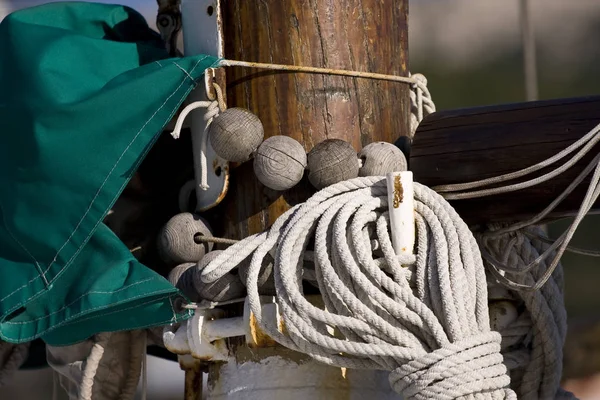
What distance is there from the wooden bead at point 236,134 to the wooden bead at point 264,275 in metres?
0.20

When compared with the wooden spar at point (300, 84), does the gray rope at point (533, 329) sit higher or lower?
lower

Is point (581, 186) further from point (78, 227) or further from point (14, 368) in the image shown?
point (14, 368)

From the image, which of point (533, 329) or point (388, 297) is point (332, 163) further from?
point (533, 329)

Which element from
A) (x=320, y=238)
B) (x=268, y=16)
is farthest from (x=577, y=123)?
(x=268, y=16)

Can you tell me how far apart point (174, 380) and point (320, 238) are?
358 centimetres

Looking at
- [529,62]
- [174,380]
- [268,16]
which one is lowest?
[174,380]

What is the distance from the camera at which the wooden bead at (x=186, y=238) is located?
229 centimetres

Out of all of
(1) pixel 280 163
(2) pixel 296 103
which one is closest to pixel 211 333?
(1) pixel 280 163

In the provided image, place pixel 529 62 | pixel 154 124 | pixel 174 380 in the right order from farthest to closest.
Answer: pixel 174 380 → pixel 529 62 → pixel 154 124

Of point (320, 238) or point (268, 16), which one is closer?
point (320, 238)

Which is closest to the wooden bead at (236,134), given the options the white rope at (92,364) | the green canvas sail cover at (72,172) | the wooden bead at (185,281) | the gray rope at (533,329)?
the green canvas sail cover at (72,172)

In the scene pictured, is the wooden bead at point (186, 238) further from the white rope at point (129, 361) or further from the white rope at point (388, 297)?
the white rope at point (129, 361)

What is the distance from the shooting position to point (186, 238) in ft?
7.53

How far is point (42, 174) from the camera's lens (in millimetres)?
2314
